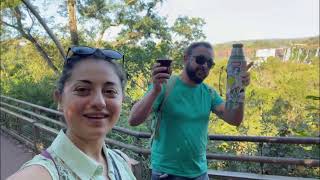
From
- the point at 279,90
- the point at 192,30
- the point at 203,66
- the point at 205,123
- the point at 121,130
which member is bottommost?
the point at 279,90

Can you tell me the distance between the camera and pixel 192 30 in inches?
586

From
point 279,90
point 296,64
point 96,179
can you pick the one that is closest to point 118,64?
point 96,179

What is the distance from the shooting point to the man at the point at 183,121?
242 centimetres

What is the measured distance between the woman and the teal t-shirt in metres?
1.13

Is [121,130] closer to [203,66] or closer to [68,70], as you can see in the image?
[203,66]

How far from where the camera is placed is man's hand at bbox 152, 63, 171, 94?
7.53 feet

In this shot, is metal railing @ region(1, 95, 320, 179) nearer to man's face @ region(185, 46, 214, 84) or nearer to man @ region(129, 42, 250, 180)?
man @ region(129, 42, 250, 180)

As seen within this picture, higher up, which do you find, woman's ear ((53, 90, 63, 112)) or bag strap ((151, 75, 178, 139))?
woman's ear ((53, 90, 63, 112))

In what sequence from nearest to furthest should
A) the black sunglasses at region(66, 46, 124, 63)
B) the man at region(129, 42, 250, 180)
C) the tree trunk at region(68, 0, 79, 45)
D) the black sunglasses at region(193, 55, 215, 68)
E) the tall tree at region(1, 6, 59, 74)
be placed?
the black sunglasses at region(66, 46, 124, 63) < the man at region(129, 42, 250, 180) < the black sunglasses at region(193, 55, 215, 68) < the tree trunk at region(68, 0, 79, 45) < the tall tree at region(1, 6, 59, 74)

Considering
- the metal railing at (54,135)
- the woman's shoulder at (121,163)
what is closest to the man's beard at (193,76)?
the metal railing at (54,135)

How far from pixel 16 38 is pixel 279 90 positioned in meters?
18.4

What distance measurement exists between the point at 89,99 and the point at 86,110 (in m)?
0.03

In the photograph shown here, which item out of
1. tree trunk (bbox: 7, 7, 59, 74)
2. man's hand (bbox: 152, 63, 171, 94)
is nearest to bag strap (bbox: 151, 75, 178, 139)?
man's hand (bbox: 152, 63, 171, 94)

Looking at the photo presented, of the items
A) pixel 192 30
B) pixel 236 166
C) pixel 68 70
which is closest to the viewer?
pixel 68 70
